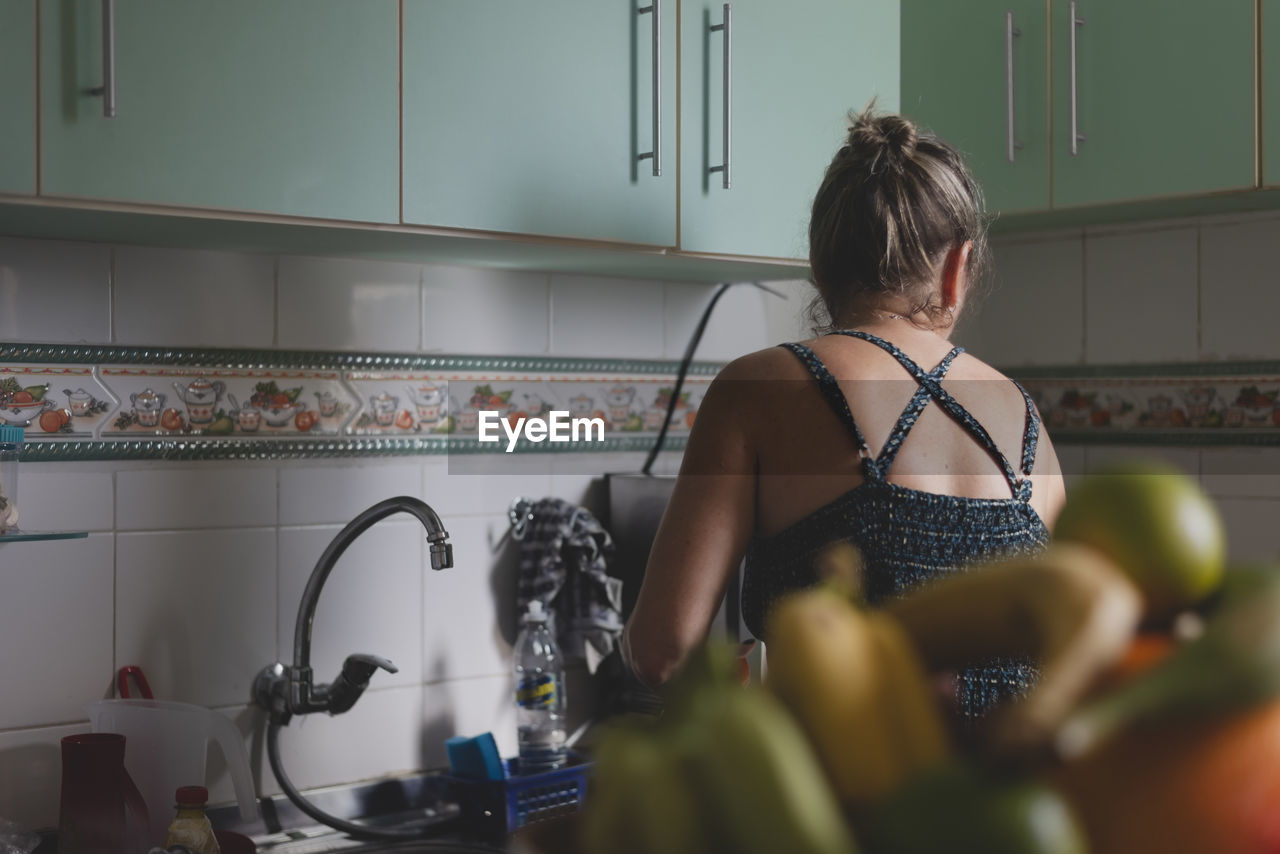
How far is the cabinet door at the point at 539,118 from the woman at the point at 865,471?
0.55 metres

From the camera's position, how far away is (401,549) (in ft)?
6.26

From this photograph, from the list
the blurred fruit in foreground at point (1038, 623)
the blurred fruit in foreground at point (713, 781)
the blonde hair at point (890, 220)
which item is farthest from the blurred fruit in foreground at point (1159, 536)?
the blonde hair at point (890, 220)

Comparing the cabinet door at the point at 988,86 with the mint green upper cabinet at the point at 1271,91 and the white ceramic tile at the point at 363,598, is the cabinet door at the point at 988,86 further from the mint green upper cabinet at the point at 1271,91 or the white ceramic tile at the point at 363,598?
the white ceramic tile at the point at 363,598

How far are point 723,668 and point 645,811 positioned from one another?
46mm

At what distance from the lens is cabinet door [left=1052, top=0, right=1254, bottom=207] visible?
1841 mm

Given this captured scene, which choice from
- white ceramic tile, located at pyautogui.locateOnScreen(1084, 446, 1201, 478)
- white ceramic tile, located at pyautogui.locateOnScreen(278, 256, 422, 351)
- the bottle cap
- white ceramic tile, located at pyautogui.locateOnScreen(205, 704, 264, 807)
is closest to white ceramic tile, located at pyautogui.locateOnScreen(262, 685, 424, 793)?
white ceramic tile, located at pyautogui.locateOnScreen(205, 704, 264, 807)

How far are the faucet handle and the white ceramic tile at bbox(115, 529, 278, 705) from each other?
111 millimetres

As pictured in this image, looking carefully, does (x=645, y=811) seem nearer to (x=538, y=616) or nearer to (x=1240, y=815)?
(x=1240, y=815)

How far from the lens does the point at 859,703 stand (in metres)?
0.35

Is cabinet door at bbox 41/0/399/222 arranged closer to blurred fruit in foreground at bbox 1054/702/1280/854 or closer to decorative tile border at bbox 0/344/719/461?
decorative tile border at bbox 0/344/719/461

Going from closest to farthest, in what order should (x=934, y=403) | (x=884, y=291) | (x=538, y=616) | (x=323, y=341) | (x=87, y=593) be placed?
1. (x=934, y=403)
2. (x=884, y=291)
3. (x=87, y=593)
4. (x=323, y=341)
5. (x=538, y=616)

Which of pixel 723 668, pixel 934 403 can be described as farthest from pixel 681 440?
pixel 723 668

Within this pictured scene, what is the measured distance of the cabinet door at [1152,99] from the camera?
6.04ft

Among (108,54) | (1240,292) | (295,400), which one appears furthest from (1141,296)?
(108,54)
